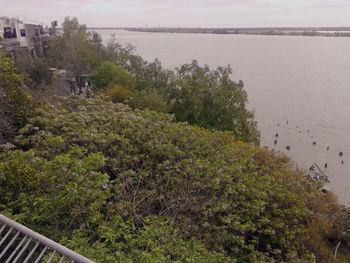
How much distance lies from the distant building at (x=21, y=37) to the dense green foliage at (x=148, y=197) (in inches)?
766

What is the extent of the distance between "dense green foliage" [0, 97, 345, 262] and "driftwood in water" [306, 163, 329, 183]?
329 inches

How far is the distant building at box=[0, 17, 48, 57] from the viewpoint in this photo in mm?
26225

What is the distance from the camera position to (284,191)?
836 centimetres

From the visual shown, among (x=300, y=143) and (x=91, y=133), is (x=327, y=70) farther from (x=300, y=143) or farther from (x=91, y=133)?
(x=91, y=133)

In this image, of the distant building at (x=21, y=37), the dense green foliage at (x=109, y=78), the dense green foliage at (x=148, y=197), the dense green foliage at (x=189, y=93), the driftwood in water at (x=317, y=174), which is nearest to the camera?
the dense green foliage at (x=148, y=197)

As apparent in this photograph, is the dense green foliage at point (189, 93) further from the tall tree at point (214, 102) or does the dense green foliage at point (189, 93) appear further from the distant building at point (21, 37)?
the distant building at point (21, 37)

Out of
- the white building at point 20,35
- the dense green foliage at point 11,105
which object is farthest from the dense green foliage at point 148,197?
the white building at point 20,35

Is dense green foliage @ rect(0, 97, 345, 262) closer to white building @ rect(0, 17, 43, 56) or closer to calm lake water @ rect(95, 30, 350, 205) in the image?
calm lake water @ rect(95, 30, 350, 205)

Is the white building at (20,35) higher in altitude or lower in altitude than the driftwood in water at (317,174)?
higher

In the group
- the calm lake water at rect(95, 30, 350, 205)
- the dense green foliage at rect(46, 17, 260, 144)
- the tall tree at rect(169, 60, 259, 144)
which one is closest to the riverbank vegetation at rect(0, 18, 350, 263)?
the dense green foliage at rect(46, 17, 260, 144)

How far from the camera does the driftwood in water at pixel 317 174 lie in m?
18.6

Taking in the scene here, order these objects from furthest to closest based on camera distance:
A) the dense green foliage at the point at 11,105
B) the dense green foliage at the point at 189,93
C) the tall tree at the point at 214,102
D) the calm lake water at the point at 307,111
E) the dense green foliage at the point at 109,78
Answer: the calm lake water at the point at 307,111 < the dense green foliage at the point at 109,78 < the tall tree at the point at 214,102 < the dense green foliage at the point at 189,93 < the dense green foliage at the point at 11,105

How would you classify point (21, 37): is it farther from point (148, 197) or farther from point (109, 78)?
point (148, 197)

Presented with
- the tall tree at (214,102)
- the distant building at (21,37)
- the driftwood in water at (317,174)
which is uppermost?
the distant building at (21,37)
